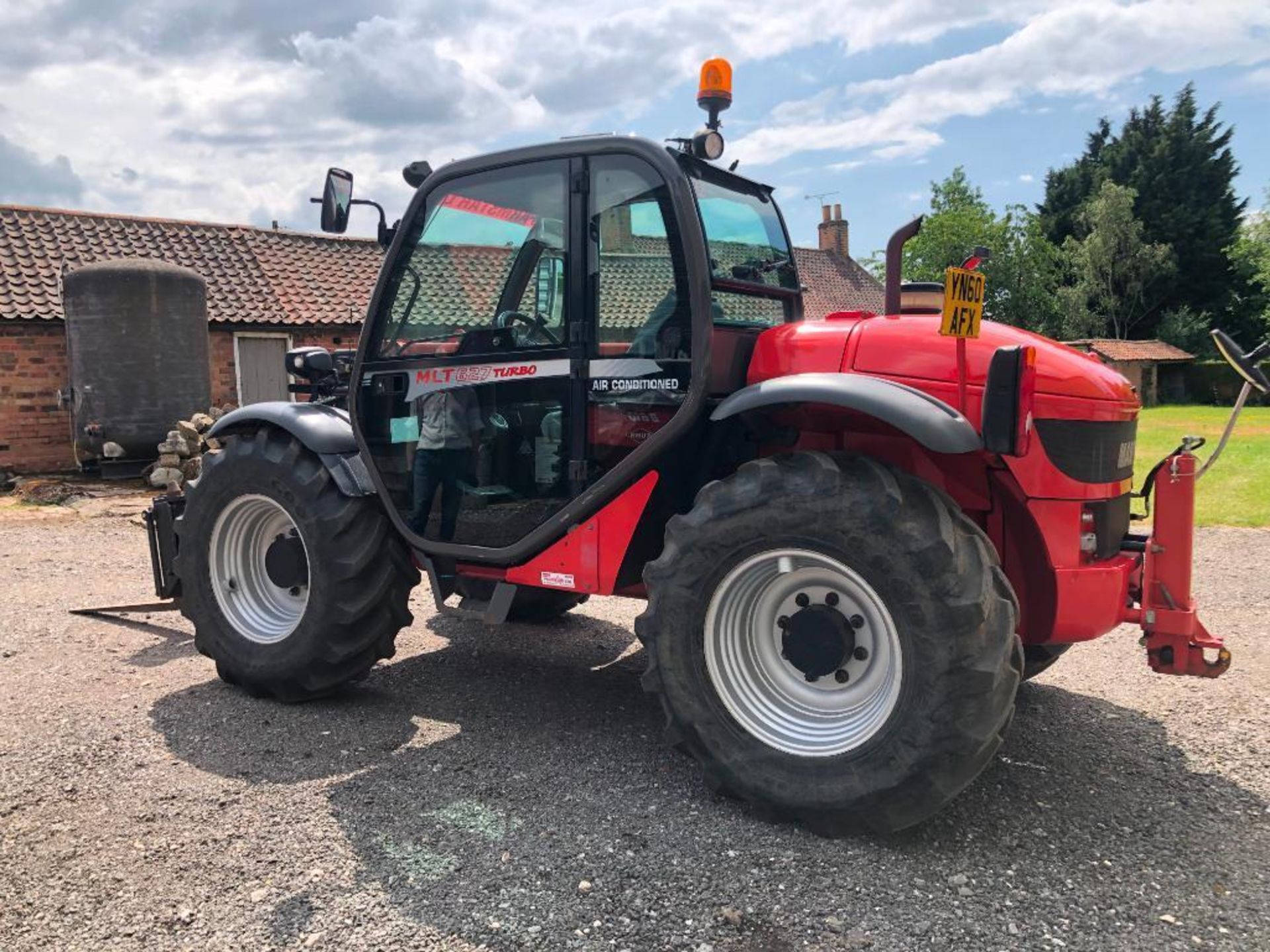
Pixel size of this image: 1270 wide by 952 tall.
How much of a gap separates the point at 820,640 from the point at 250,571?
2910mm

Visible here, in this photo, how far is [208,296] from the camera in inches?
641

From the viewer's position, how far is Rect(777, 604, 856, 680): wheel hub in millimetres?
3236

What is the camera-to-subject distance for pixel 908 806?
298 centimetres

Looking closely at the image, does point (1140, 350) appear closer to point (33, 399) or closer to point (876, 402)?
point (33, 399)

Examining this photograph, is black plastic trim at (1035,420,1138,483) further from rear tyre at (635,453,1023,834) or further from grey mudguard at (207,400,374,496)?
grey mudguard at (207,400,374,496)

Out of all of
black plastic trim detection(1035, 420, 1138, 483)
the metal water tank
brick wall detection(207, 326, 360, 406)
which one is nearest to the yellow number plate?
black plastic trim detection(1035, 420, 1138, 483)

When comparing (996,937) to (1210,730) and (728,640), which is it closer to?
(728,640)

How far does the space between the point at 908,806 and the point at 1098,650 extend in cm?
293

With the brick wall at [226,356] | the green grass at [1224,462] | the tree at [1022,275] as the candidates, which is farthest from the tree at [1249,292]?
the brick wall at [226,356]

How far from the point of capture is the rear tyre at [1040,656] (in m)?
4.00

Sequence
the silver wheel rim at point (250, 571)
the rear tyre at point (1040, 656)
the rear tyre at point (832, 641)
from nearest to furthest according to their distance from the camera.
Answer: the rear tyre at point (832, 641), the rear tyre at point (1040, 656), the silver wheel rim at point (250, 571)

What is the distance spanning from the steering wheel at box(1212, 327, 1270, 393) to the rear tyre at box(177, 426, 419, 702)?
3.43m

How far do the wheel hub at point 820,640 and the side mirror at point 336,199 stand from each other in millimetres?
2558

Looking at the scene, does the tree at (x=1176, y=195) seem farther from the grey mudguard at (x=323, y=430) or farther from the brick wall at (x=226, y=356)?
the grey mudguard at (x=323, y=430)
